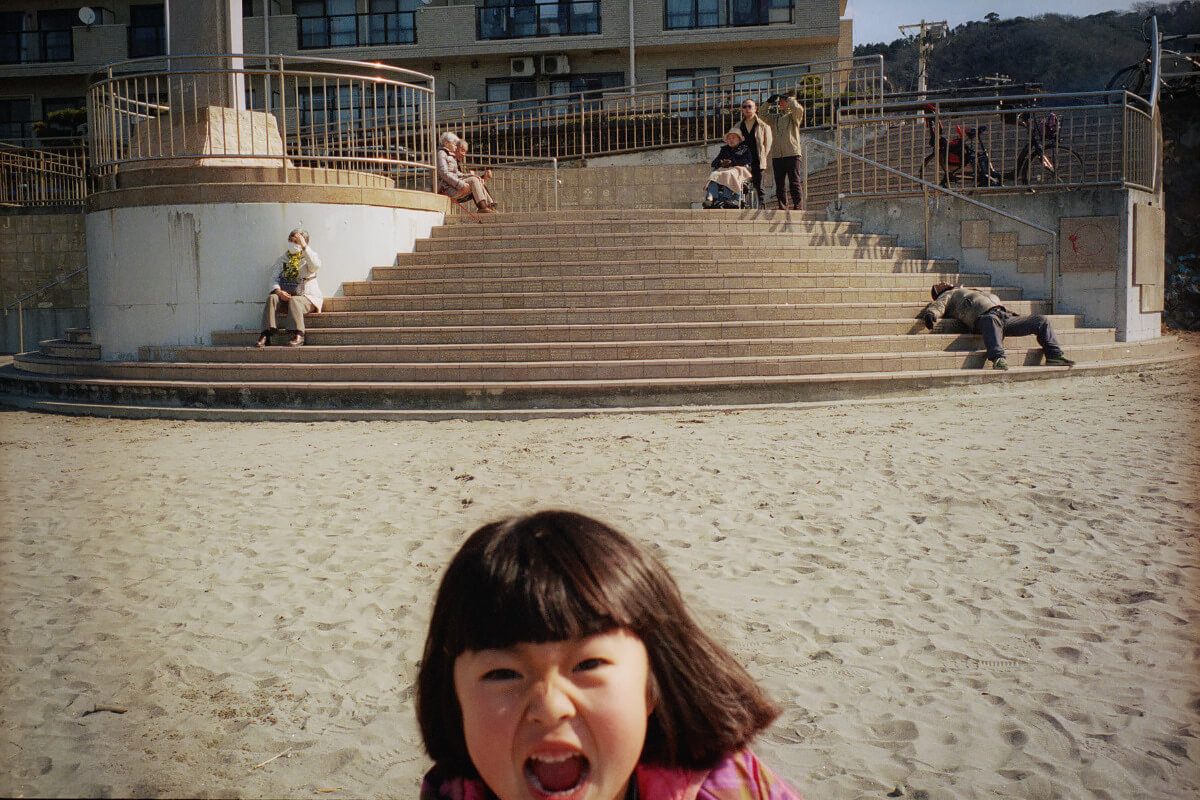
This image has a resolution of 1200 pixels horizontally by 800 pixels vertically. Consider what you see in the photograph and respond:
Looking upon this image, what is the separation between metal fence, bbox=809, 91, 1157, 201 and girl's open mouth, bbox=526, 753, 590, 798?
15.2 metres

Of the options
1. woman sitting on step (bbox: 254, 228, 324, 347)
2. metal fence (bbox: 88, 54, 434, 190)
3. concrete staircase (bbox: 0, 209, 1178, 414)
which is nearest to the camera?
concrete staircase (bbox: 0, 209, 1178, 414)

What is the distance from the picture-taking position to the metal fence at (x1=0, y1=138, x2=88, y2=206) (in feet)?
74.1

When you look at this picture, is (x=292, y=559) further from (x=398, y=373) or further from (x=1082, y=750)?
(x=398, y=373)

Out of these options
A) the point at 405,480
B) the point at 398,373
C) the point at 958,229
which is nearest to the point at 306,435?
the point at 398,373

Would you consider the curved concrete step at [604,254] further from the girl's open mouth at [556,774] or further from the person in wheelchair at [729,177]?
the girl's open mouth at [556,774]

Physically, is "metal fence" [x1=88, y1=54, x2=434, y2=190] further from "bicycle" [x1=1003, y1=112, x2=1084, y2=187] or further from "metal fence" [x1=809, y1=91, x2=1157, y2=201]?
"bicycle" [x1=1003, y1=112, x2=1084, y2=187]

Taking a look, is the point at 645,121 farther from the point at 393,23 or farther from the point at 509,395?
the point at 509,395

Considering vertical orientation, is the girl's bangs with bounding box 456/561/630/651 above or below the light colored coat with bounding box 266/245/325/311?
below

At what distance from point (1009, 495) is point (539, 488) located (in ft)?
9.95

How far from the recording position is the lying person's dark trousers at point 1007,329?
39.0 feet

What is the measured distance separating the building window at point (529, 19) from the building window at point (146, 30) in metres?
10.9

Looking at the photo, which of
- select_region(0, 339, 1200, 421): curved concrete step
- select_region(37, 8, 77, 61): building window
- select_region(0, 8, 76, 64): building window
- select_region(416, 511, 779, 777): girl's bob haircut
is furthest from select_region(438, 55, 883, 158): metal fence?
select_region(416, 511, 779, 777): girl's bob haircut

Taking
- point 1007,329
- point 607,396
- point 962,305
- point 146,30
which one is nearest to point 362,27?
point 146,30

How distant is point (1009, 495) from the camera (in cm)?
657
